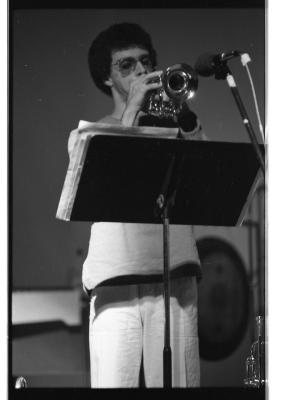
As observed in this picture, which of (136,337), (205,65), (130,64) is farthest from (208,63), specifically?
(136,337)

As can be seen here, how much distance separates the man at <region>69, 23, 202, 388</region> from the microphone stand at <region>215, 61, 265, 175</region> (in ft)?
0.57

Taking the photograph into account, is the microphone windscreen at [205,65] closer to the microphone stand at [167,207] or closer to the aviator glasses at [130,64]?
the aviator glasses at [130,64]

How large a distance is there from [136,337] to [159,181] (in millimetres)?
595

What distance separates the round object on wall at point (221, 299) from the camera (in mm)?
2270

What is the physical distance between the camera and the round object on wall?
227 cm

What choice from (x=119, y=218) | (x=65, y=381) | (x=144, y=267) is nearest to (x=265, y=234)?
(x=144, y=267)

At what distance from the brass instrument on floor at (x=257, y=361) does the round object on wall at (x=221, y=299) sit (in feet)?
0.17

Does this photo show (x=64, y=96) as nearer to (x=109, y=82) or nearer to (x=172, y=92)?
(x=109, y=82)

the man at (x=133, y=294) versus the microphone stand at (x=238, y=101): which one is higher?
the microphone stand at (x=238, y=101)

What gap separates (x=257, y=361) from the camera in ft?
7.38

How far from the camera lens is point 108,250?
222 cm

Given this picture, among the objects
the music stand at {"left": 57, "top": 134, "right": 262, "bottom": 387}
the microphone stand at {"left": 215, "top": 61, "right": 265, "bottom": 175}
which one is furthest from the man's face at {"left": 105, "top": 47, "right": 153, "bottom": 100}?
the music stand at {"left": 57, "top": 134, "right": 262, "bottom": 387}

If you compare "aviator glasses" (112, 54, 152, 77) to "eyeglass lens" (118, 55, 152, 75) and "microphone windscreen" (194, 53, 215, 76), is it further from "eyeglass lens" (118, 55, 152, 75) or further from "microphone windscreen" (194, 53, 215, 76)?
"microphone windscreen" (194, 53, 215, 76)

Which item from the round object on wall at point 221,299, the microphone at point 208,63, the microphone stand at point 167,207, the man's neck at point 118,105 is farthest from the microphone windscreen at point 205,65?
the round object on wall at point 221,299
